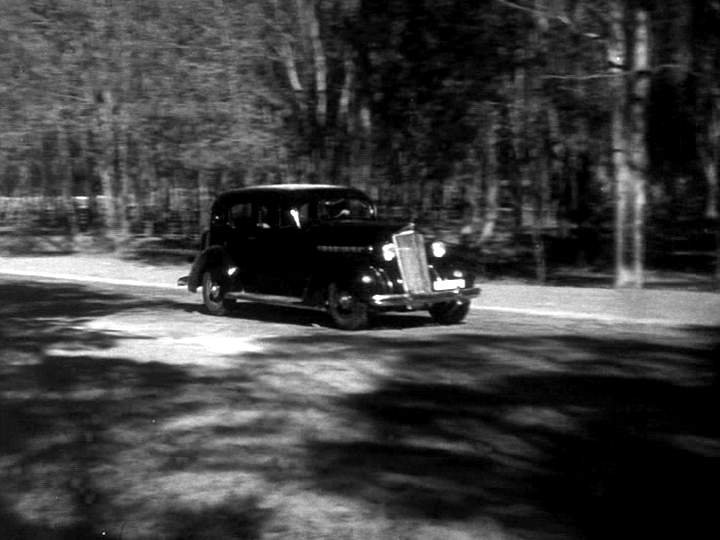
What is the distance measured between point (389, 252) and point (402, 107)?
1202 centimetres

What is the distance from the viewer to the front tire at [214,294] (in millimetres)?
18781

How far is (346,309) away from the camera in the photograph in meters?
16.4

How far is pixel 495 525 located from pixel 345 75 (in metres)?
23.7

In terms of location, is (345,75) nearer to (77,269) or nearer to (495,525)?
(77,269)

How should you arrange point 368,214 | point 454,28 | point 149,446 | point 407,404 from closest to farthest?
point 149,446, point 407,404, point 368,214, point 454,28

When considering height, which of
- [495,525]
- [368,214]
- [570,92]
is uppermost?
[570,92]

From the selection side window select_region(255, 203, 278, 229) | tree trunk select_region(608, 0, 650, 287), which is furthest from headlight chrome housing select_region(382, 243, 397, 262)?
tree trunk select_region(608, 0, 650, 287)

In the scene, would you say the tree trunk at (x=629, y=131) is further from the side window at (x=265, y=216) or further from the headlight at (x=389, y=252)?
the headlight at (x=389, y=252)

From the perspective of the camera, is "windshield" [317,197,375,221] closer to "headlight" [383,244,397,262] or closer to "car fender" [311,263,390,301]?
"car fender" [311,263,390,301]

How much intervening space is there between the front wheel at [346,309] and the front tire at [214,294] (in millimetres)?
2678

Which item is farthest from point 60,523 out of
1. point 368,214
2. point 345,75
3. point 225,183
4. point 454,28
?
point 225,183

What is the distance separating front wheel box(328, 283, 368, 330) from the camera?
16203 mm

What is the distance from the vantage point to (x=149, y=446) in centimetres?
906

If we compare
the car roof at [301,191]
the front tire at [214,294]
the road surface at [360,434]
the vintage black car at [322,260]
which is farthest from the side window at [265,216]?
the road surface at [360,434]
